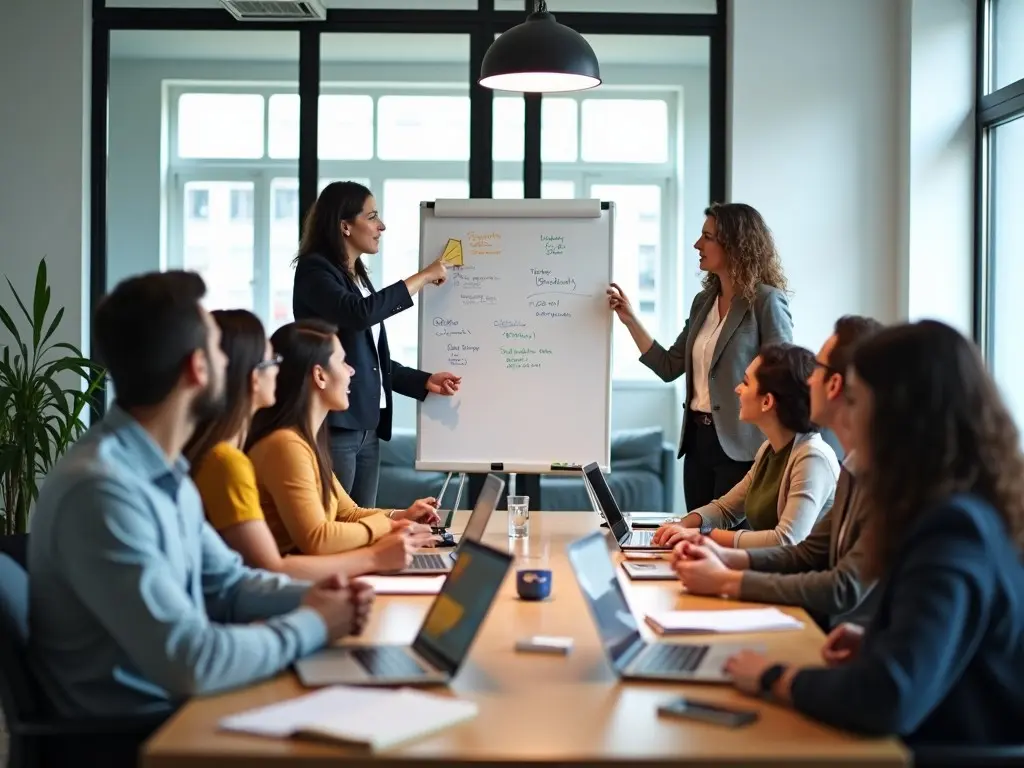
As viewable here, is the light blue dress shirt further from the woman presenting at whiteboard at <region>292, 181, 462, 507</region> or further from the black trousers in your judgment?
the black trousers

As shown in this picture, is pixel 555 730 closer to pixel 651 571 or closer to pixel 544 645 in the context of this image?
pixel 544 645

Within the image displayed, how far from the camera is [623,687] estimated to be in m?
1.76

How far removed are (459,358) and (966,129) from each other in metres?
2.36

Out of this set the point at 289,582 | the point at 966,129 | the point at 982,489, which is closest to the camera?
the point at 982,489

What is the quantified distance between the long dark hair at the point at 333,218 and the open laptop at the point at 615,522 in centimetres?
131

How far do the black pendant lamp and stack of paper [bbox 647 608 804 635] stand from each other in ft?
6.26

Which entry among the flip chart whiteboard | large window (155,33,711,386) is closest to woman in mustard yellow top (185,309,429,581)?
the flip chart whiteboard

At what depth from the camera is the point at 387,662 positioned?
183cm

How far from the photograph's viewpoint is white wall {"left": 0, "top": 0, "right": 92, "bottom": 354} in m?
5.29

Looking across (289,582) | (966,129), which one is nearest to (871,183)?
(966,129)

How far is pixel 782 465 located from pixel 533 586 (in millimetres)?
940

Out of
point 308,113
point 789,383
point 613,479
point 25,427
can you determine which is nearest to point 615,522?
point 789,383

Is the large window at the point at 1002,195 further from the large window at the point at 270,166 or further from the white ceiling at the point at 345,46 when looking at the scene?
the large window at the point at 270,166

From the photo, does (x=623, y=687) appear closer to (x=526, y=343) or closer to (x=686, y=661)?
(x=686, y=661)
